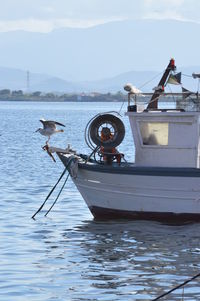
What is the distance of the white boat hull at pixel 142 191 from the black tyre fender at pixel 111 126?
704 mm

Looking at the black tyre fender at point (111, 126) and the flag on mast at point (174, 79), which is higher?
the flag on mast at point (174, 79)

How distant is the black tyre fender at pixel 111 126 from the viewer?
2269 cm

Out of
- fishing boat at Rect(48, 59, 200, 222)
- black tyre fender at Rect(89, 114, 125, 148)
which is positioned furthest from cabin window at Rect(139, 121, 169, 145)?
black tyre fender at Rect(89, 114, 125, 148)

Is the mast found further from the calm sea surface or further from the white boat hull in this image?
the calm sea surface

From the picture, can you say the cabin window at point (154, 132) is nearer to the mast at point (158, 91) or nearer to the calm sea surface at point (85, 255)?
the mast at point (158, 91)

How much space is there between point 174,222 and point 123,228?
4.26ft

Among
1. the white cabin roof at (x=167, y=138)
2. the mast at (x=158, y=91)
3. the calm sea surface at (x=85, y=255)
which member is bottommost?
the calm sea surface at (x=85, y=255)

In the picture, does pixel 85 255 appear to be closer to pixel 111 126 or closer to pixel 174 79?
pixel 111 126

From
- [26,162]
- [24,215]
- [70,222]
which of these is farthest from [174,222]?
[26,162]

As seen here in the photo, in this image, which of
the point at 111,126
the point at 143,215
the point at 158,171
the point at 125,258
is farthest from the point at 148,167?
the point at 125,258

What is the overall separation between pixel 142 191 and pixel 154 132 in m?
1.59

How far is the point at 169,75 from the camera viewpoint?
23.4 meters

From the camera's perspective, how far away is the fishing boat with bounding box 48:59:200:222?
71.6 feet

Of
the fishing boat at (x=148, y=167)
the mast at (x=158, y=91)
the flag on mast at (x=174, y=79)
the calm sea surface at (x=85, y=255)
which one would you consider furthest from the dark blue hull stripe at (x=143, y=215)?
the flag on mast at (x=174, y=79)
